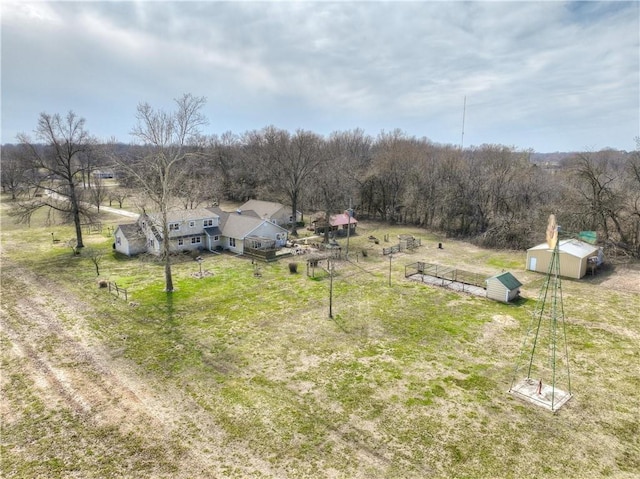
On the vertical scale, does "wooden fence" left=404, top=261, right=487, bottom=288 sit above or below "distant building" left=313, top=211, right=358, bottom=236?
below

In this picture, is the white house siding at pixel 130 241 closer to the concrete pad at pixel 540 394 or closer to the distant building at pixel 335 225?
the distant building at pixel 335 225

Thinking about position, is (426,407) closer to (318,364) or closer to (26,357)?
(318,364)

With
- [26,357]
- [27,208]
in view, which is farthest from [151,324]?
[27,208]

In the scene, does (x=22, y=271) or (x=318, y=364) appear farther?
(x=22, y=271)

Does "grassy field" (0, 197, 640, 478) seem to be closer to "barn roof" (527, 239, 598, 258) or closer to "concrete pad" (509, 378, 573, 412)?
"concrete pad" (509, 378, 573, 412)

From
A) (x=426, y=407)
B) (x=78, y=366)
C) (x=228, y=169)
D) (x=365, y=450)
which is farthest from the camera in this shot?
(x=228, y=169)

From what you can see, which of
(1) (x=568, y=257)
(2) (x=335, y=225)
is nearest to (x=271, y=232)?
Result: (2) (x=335, y=225)

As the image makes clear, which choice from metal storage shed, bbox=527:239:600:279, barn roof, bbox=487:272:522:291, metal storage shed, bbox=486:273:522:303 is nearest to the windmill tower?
metal storage shed, bbox=486:273:522:303
